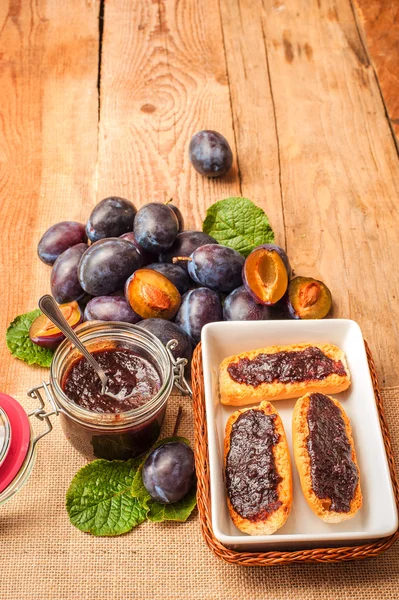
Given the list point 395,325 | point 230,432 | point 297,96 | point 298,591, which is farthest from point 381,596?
point 297,96

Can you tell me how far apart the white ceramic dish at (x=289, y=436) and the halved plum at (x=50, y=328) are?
0.35 m

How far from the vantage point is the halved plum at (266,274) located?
1.45 m

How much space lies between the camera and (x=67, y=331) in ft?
3.78

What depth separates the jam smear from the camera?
118 cm

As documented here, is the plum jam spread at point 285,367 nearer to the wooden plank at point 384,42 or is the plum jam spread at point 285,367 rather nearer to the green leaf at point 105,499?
the green leaf at point 105,499

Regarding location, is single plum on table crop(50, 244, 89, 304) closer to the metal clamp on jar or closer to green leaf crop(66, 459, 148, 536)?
the metal clamp on jar

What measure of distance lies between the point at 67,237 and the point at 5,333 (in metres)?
0.30

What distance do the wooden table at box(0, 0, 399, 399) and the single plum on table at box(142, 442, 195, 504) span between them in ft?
1.29

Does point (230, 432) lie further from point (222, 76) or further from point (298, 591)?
point (222, 76)

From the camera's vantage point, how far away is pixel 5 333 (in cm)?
154

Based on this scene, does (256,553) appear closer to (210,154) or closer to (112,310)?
(112,310)

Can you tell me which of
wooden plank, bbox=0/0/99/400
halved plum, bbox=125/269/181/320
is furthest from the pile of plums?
wooden plank, bbox=0/0/99/400

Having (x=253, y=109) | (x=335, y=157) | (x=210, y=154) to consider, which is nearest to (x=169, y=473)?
(x=210, y=154)

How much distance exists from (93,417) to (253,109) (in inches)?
54.1
